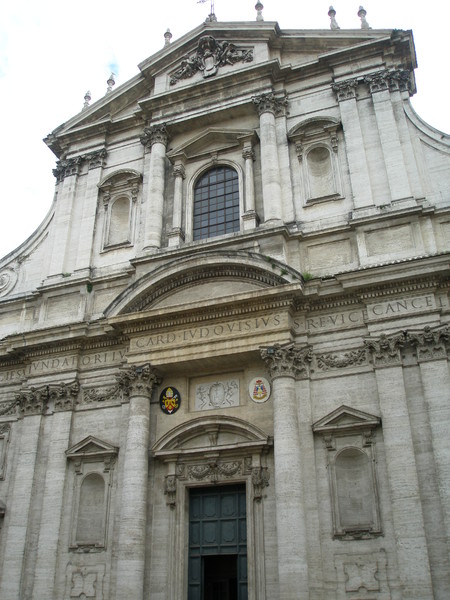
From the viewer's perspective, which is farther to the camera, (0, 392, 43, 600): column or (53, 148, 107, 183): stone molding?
(53, 148, 107, 183): stone molding

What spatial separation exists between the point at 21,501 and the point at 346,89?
522 inches

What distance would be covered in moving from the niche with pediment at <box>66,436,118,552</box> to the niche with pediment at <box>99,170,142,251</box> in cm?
580

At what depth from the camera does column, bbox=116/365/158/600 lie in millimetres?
12922

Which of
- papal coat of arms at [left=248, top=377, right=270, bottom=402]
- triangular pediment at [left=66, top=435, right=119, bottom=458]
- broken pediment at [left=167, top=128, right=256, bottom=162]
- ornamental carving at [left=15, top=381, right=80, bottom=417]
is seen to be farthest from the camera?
broken pediment at [left=167, top=128, right=256, bottom=162]

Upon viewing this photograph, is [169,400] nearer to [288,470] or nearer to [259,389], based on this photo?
[259,389]

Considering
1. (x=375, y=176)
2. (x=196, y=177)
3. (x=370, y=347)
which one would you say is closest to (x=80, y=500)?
(x=370, y=347)

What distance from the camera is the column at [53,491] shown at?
13.9 m

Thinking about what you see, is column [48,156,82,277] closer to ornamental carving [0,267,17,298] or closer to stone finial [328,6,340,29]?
ornamental carving [0,267,17,298]

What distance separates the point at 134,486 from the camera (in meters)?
13.7

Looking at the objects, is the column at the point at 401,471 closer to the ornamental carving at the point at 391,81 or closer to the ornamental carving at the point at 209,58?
the ornamental carving at the point at 391,81

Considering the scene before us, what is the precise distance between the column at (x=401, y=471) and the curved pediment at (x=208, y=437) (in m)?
2.74

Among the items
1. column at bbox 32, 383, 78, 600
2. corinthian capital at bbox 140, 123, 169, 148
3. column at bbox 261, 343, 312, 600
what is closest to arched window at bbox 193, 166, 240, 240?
corinthian capital at bbox 140, 123, 169, 148

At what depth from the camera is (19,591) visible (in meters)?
14.0

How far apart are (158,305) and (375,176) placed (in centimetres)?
619
